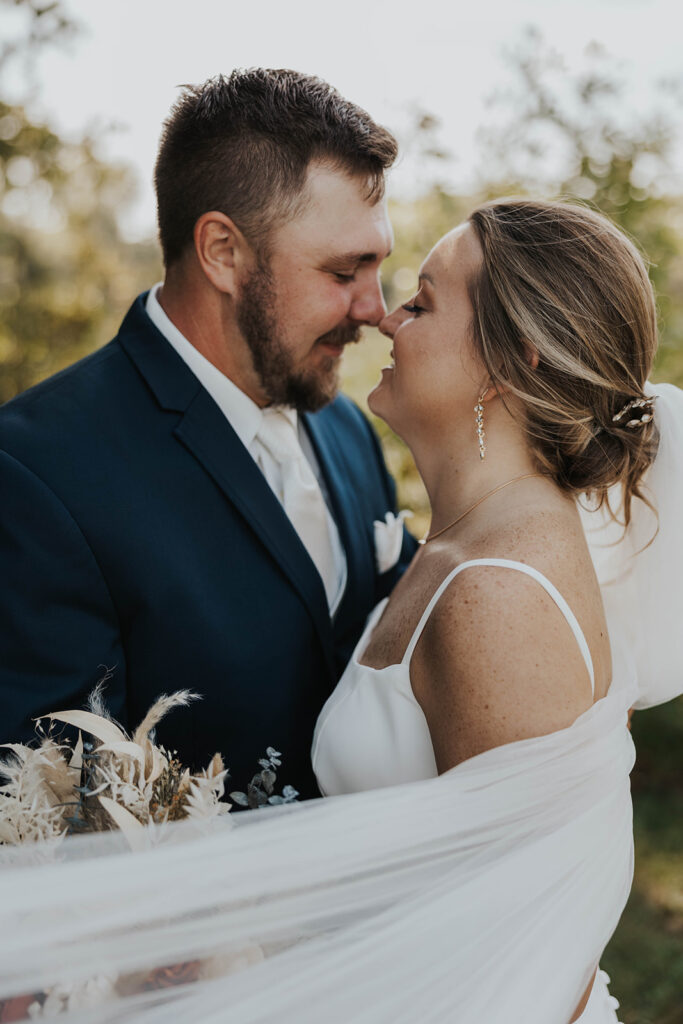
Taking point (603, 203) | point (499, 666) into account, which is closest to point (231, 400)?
point (499, 666)

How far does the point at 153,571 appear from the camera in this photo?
7.59ft

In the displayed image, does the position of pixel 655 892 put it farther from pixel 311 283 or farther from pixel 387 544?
pixel 311 283

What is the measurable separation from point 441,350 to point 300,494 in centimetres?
69

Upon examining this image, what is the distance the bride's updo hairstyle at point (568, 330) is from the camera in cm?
222

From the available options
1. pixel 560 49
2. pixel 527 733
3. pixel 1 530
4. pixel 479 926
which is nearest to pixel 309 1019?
pixel 479 926

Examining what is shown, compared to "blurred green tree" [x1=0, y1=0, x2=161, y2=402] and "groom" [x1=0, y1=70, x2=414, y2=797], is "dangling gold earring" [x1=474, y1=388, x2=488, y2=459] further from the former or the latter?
"blurred green tree" [x1=0, y1=0, x2=161, y2=402]

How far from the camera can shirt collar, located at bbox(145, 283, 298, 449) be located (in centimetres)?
274

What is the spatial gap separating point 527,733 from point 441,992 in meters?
0.50

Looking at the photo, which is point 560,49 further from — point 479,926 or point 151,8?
point 479,926

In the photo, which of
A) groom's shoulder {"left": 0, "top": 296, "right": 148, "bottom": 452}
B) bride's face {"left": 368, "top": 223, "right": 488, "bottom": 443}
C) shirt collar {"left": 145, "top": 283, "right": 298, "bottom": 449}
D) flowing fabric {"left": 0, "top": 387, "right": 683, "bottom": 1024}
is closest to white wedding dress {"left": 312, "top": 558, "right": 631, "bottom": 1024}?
flowing fabric {"left": 0, "top": 387, "right": 683, "bottom": 1024}

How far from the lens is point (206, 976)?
154 centimetres

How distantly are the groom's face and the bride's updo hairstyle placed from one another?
54cm

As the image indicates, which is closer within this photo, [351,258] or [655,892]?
[351,258]

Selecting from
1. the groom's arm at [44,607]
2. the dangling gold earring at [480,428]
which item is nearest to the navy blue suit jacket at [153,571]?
the groom's arm at [44,607]
